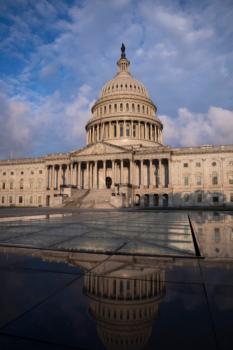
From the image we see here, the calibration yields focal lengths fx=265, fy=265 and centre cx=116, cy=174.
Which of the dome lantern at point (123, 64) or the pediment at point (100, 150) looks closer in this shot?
the pediment at point (100, 150)

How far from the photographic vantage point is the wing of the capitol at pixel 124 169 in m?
72.7

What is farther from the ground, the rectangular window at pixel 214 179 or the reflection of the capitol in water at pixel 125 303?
Result: the rectangular window at pixel 214 179

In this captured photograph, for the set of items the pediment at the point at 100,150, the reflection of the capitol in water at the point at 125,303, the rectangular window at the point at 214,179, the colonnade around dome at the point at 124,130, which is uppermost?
the colonnade around dome at the point at 124,130

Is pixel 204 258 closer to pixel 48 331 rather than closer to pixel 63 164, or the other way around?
pixel 48 331

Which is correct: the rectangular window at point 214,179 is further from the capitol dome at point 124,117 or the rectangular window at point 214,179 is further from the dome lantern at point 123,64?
the dome lantern at point 123,64

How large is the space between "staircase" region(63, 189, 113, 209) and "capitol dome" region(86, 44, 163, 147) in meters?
25.3

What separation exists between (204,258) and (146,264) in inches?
50.7

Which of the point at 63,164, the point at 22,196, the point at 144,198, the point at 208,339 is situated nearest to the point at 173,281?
the point at 208,339

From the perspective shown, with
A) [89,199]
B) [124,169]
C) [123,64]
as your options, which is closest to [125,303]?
[89,199]

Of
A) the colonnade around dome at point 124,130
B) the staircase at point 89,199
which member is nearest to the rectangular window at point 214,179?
the colonnade around dome at point 124,130

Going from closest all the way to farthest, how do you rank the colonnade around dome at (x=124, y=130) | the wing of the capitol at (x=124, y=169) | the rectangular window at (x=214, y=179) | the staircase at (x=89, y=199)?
the staircase at (x=89, y=199) < the wing of the capitol at (x=124, y=169) < the rectangular window at (x=214, y=179) < the colonnade around dome at (x=124, y=130)

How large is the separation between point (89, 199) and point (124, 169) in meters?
22.3

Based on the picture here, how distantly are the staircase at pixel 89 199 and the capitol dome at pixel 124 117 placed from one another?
25.3m

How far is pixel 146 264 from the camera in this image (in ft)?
15.9
